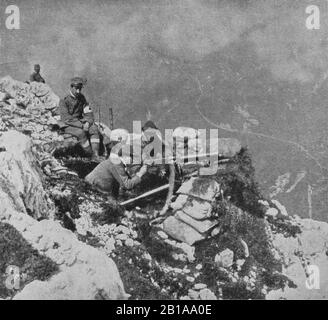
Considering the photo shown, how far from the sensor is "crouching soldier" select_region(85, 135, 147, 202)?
29.9ft

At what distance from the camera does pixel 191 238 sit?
8797 mm

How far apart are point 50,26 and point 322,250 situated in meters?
7.03

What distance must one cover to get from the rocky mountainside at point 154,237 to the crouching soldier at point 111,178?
7.6 inches

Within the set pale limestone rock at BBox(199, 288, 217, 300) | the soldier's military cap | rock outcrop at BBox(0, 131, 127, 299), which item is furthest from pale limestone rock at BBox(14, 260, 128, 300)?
the soldier's military cap

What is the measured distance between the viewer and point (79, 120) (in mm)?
10070

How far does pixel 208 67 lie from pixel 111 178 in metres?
3.53

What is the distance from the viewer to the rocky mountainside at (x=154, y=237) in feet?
24.0

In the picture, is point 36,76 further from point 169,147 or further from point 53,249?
point 53,249

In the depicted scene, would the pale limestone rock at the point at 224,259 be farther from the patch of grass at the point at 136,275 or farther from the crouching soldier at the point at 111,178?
the crouching soldier at the point at 111,178

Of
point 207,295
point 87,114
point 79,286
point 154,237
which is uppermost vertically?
point 87,114

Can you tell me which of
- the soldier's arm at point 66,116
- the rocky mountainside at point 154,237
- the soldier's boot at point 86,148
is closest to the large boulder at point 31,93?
the rocky mountainside at point 154,237

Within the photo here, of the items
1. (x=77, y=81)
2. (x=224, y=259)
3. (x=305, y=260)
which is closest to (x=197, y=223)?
(x=224, y=259)

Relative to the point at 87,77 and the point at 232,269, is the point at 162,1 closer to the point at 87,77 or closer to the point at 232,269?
the point at 87,77

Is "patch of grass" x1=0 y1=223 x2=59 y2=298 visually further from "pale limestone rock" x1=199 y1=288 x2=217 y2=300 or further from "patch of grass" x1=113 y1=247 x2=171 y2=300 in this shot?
"pale limestone rock" x1=199 y1=288 x2=217 y2=300
